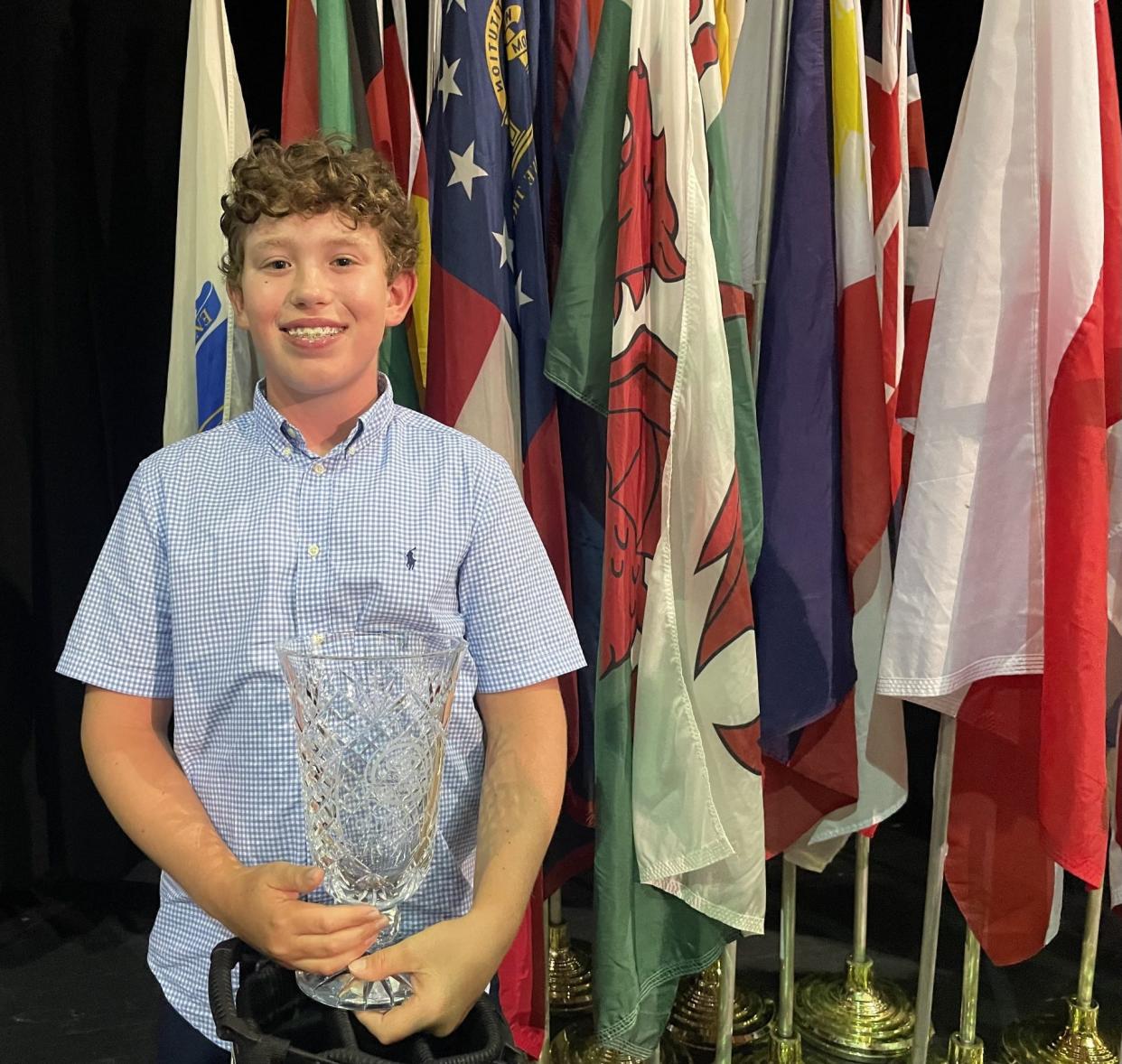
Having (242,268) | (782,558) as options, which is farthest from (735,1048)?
(242,268)

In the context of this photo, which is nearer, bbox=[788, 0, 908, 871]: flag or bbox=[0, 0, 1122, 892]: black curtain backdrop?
bbox=[788, 0, 908, 871]: flag

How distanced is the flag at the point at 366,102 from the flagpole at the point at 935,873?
927 mm

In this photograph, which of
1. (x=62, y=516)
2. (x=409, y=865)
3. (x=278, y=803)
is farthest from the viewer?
(x=62, y=516)

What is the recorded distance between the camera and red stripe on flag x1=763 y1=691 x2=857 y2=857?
1643 mm

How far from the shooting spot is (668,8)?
140 cm

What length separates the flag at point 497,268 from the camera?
4.93 feet

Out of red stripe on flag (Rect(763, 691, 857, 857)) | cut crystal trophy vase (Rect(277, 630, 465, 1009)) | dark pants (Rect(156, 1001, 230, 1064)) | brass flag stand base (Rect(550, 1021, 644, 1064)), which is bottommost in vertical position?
brass flag stand base (Rect(550, 1021, 644, 1064))

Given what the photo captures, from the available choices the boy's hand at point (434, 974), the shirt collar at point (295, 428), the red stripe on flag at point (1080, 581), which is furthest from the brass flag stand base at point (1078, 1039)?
the shirt collar at point (295, 428)

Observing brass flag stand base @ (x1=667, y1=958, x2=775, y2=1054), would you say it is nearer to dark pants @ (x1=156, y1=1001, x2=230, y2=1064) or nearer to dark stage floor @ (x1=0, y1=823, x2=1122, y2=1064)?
dark stage floor @ (x1=0, y1=823, x2=1122, y2=1064)

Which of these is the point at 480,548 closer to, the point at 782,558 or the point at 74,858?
the point at 782,558

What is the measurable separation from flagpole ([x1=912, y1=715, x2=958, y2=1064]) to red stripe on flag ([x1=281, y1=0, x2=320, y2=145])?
125 centimetres

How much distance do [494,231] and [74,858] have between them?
1.72 m

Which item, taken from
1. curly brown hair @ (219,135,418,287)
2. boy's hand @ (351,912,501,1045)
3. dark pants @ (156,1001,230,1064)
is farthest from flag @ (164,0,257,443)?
boy's hand @ (351,912,501,1045)

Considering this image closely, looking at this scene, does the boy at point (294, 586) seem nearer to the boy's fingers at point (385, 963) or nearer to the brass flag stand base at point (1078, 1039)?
the boy's fingers at point (385, 963)
